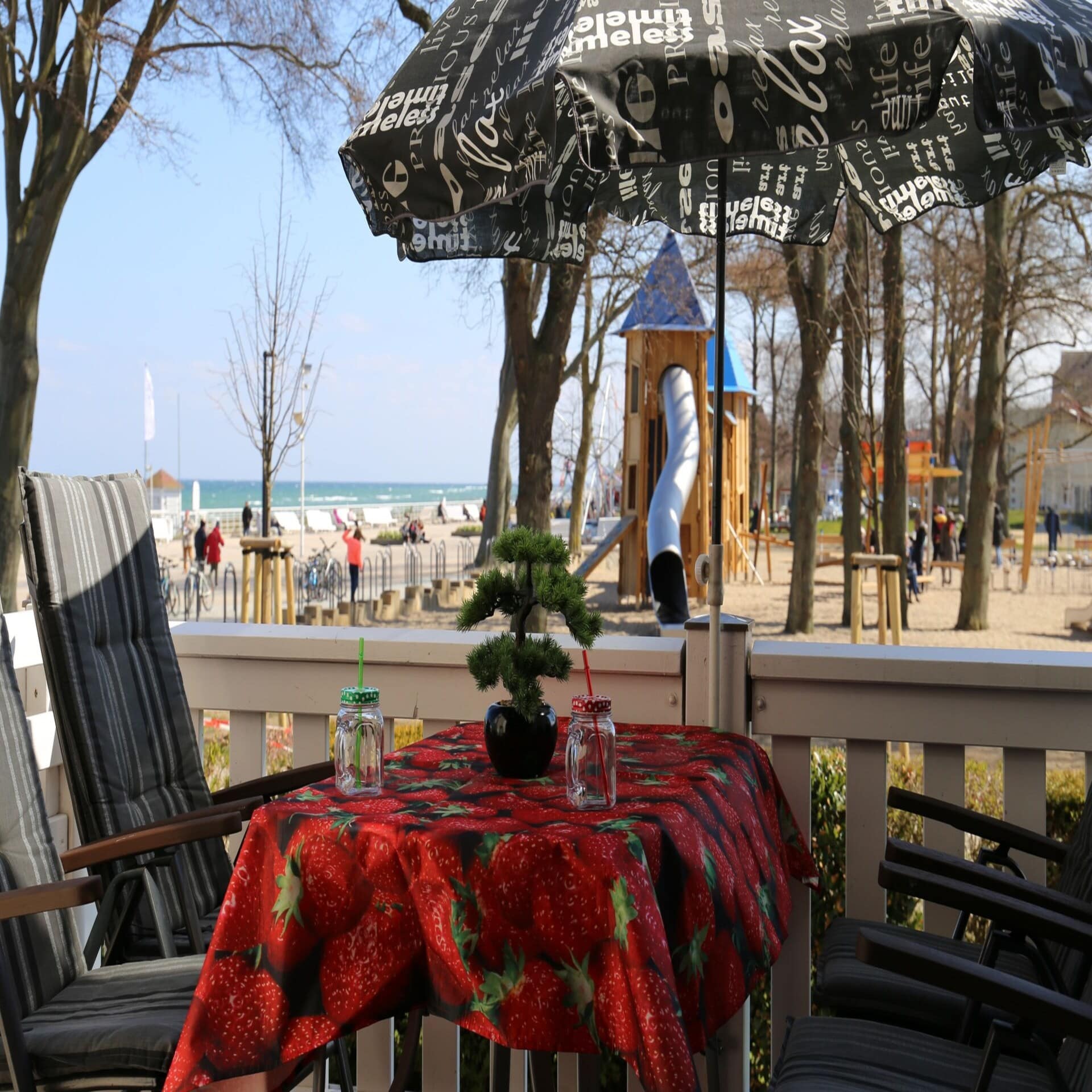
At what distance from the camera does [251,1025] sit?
5.80 ft

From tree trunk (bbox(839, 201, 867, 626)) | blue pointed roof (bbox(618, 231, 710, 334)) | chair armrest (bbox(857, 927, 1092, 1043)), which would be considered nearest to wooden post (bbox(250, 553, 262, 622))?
blue pointed roof (bbox(618, 231, 710, 334))

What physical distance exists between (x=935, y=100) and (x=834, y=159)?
1393mm

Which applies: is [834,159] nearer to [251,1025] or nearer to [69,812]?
[251,1025]

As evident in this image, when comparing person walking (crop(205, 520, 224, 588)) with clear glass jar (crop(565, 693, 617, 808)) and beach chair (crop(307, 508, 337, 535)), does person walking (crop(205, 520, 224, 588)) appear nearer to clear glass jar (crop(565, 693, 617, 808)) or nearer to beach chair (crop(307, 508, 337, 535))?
clear glass jar (crop(565, 693, 617, 808))

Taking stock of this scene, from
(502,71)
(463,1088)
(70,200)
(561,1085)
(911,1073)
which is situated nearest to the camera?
(911,1073)

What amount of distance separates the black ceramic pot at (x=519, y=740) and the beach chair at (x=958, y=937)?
2.14 feet

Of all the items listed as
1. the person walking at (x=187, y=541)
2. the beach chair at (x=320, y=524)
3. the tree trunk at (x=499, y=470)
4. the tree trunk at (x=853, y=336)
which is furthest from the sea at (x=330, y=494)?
the tree trunk at (x=853, y=336)

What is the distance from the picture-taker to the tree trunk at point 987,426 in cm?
1426

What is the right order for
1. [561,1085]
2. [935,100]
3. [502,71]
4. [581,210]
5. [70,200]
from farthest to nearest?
[70,200], [581,210], [561,1085], [502,71], [935,100]

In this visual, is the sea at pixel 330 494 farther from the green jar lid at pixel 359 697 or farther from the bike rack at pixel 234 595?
the green jar lid at pixel 359 697

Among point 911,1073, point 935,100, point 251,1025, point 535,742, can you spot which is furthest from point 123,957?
point 935,100

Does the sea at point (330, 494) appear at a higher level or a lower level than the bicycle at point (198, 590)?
higher

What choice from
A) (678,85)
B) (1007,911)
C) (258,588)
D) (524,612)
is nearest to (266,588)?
(258,588)

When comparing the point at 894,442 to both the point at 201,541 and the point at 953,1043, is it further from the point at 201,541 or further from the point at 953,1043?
the point at 201,541
